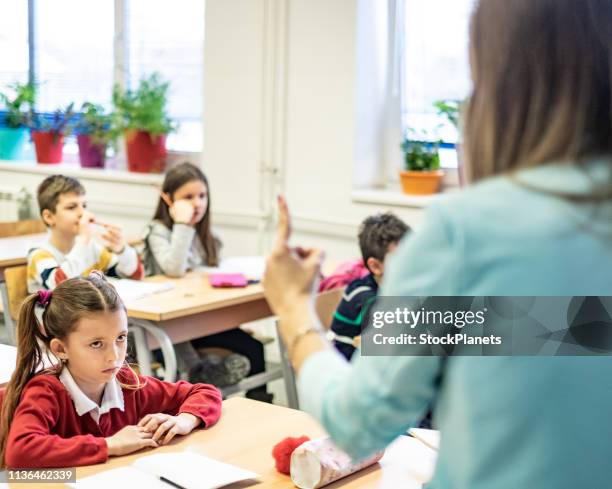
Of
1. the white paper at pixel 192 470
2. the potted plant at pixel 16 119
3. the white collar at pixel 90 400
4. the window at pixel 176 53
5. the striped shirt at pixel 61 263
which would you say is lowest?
the white paper at pixel 192 470

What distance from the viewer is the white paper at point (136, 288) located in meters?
3.42

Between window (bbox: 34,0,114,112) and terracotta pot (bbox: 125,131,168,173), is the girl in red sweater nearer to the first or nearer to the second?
terracotta pot (bbox: 125,131,168,173)

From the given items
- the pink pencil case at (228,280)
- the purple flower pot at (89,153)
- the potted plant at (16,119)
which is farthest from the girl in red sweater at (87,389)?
the potted plant at (16,119)

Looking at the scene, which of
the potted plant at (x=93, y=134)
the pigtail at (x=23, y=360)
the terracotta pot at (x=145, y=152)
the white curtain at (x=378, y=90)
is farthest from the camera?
the potted plant at (x=93, y=134)

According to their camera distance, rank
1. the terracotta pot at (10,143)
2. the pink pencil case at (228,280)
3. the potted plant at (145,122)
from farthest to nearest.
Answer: the terracotta pot at (10,143) < the potted plant at (145,122) < the pink pencil case at (228,280)

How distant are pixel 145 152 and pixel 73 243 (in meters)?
2.00

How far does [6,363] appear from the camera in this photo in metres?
2.36

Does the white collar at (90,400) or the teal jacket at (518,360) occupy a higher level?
the teal jacket at (518,360)

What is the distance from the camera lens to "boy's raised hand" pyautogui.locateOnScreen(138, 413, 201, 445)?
6.25 feet

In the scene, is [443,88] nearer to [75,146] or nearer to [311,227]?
[311,227]

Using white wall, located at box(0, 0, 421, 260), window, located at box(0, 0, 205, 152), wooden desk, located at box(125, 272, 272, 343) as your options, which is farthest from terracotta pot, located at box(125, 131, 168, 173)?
wooden desk, located at box(125, 272, 272, 343)

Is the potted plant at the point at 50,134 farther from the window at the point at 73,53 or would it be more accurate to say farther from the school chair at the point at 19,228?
the school chair at the point at 19,228

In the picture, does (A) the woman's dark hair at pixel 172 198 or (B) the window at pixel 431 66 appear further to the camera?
(B) the window at pixel 431 66

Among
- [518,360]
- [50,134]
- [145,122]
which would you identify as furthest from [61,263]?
[518,360]
